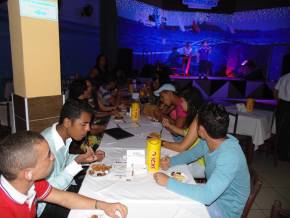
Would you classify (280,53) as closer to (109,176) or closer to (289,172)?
(289,172)

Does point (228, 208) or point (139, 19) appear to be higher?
point (139, 19)

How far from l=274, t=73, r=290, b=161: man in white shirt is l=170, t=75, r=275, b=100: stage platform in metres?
4.30

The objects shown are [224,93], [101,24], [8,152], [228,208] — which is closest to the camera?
[8,152]

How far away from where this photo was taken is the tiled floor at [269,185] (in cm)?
282

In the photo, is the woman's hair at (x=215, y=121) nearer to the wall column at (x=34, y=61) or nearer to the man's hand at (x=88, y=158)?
the man's hand at (x=88, y=158)

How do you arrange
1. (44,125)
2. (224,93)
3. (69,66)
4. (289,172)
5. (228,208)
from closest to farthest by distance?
(228,208)
(44,125)
(289,172)
(69,66)
(224,93)

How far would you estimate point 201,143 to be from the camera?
6.70 feet

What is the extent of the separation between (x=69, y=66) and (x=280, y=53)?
7.57 m

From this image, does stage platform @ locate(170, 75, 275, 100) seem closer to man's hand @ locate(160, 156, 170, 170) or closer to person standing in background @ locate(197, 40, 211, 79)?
person standing in background @ locate(197, 40, 211, 79)

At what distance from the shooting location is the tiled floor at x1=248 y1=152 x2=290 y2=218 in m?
2.82

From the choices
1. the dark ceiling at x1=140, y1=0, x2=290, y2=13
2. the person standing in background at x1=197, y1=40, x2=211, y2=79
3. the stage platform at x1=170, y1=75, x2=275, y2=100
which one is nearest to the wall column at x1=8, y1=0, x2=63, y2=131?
the stage platform at x1=170, y1=75, x2=275, y2=100

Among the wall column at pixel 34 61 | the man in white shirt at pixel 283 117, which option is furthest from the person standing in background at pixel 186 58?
the wall column at pixel 34 61

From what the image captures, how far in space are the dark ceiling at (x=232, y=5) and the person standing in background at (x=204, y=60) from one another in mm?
1345

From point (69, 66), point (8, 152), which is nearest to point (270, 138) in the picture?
point (8, 152)
